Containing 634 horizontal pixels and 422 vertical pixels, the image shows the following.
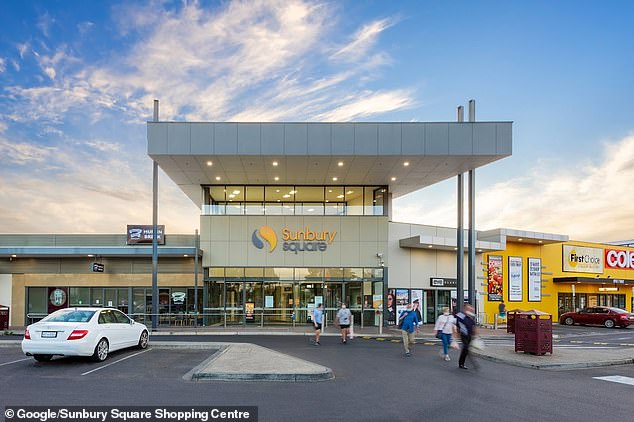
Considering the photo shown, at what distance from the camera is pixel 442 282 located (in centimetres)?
3209

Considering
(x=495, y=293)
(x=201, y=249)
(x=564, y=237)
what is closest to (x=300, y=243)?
(x=201, y=249)

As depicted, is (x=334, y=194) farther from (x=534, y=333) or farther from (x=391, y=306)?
(x=534, y=333)

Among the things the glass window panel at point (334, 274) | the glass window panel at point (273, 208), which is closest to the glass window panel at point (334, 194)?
the glass window panel at point (273, 208)

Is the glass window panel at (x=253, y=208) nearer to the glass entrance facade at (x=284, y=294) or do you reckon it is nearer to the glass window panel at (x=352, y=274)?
the glass entrance facade at (x=284, y=294)

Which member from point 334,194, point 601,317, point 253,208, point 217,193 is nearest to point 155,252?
point 217,193

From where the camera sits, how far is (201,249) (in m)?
28.9

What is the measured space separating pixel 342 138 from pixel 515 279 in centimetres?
1896

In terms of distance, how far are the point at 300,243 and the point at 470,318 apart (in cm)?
1687

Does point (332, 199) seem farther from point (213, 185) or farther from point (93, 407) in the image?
point (93, 407)

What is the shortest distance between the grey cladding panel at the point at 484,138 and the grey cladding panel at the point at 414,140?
2.43 meters

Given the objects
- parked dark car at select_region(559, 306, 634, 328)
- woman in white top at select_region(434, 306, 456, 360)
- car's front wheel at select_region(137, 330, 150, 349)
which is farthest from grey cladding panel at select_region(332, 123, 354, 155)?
parked dark car at select_region(559, 306, 634, 328)

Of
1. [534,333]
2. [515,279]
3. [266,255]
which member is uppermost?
[266,255]

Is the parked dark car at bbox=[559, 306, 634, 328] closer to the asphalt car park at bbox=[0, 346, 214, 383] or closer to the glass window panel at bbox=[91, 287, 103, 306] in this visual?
the asphalt car park at bbox=[0, 346, 214, 383]

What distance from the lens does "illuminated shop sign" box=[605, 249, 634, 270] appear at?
42.2 metres
